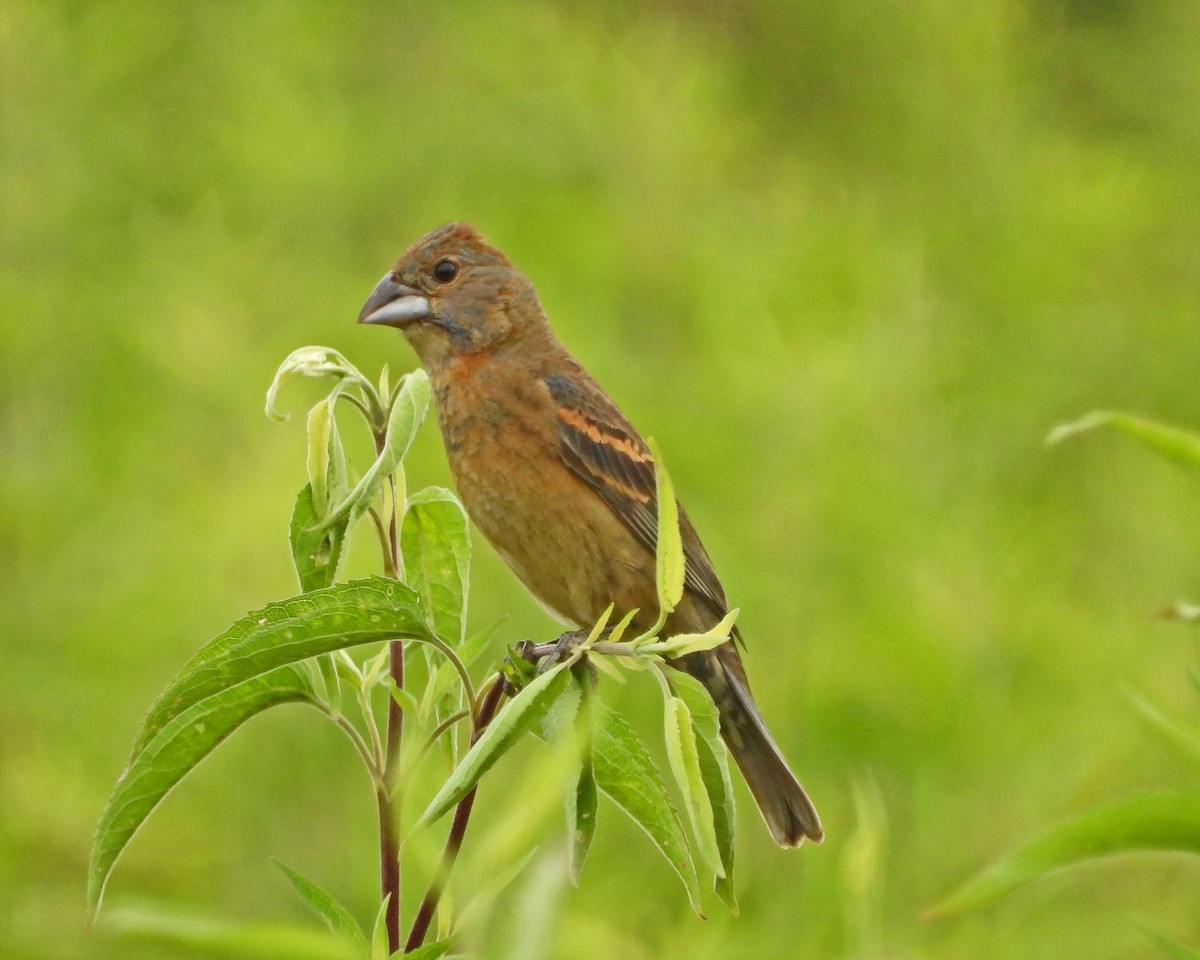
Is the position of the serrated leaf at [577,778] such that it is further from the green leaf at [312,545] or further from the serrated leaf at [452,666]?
the green leaf at [312,545]

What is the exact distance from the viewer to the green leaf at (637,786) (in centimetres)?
170

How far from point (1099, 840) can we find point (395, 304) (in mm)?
2540

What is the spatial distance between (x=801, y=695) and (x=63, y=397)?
3.00 metres

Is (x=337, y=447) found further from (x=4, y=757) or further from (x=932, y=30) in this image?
(x=932, y=30)

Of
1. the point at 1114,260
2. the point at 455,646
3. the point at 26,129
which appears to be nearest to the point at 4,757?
the point at 26,129

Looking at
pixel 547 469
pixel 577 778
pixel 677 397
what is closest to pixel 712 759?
pixel 577 778

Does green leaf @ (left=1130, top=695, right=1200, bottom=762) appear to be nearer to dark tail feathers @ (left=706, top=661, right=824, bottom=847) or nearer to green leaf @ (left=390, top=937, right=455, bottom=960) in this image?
green leaf @ (left=390, top=937, right=455, bottom=960)

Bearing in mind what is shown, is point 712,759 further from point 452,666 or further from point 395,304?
point 395,304

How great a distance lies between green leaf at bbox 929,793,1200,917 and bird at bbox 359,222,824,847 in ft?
6.60

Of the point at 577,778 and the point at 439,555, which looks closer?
the point at 577,778

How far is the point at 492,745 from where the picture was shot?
153 centimetres

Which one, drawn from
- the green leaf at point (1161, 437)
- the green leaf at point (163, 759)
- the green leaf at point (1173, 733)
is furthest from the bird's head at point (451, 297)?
the green leaf at point (1173, 733)

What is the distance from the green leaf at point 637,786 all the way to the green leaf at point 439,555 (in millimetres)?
277

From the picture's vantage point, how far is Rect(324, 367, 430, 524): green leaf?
177 centimetres
